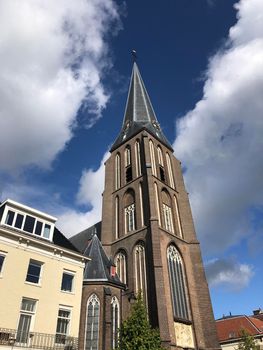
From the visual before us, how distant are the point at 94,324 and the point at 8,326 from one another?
573cm

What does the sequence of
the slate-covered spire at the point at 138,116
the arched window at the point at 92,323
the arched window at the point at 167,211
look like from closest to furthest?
the arched window at the point at 92,323 < the arched window at the point at 167,211 < the slate-covered spire at the point at 138,116

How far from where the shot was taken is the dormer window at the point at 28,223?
16.2 m

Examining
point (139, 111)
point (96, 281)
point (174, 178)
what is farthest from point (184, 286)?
point (139, 111)

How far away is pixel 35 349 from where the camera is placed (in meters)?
13.8

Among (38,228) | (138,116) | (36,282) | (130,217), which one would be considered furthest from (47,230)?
(138,116)

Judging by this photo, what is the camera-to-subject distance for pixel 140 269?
23641 millimetres

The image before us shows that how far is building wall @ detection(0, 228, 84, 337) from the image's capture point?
1403cm

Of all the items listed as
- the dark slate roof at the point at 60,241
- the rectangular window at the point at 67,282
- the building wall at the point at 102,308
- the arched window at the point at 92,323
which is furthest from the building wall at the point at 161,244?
the dark slate roof at the point at 60,241

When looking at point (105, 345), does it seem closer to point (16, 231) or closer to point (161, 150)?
point (16, 231)

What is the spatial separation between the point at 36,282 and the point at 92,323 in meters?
4.73

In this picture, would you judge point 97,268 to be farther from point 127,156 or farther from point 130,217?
point 127,156

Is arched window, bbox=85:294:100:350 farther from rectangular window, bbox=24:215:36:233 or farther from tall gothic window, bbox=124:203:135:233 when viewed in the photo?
tall gothic window, bbox=124:203:135:233

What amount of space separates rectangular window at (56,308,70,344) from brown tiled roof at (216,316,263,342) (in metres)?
32.1

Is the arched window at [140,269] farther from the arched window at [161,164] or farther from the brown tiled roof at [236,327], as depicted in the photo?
the brown tiled roof at [236,327]
